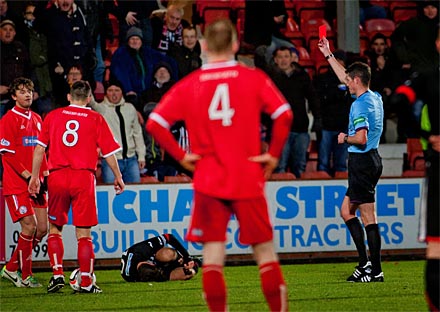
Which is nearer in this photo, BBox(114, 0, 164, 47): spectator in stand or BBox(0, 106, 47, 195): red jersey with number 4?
BBox(0, 106, 47, 195): red jersey with number 4

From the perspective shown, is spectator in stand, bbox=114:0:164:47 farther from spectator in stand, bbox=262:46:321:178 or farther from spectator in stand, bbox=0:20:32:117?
spectator in stand, bbox=262:46:321:178

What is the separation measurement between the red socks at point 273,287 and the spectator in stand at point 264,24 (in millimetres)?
9395

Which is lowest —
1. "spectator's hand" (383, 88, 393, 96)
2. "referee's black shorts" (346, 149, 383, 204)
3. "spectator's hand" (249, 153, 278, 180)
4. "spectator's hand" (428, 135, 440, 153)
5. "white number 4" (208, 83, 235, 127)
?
"referee's black shorts" (346, 149, 383, 204)

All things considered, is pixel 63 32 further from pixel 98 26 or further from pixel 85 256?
pixel 85 256

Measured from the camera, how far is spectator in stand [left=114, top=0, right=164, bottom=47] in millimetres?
15250

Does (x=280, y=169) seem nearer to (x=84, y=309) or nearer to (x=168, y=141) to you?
(x=84, y=309)

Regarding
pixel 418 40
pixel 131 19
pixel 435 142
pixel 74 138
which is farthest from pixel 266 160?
pixel 418 40

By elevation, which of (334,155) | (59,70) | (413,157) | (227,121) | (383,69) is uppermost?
(59,70)

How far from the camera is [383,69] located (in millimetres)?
15367

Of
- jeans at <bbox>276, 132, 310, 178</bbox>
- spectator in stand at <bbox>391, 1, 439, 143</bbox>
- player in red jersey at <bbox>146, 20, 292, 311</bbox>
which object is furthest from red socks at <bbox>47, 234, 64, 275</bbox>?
spectator in stand at <bbox>391, 1, 439, 143</bbox>

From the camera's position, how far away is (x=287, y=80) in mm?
14219

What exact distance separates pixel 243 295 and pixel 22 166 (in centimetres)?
291

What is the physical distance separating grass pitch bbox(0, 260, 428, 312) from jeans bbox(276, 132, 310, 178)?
2598 millimetres

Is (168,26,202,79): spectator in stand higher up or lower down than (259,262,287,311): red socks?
higher up
